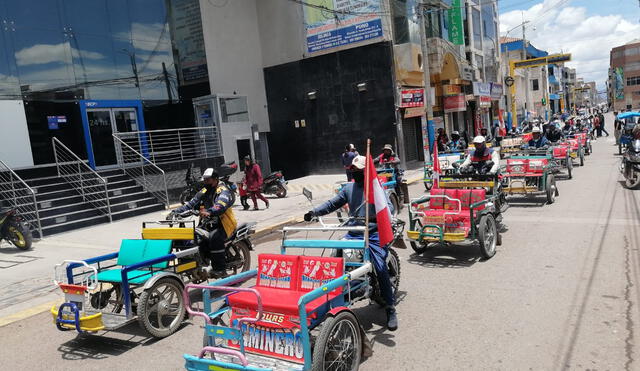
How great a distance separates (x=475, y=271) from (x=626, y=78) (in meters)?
117

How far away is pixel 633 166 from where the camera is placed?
12.6 metres

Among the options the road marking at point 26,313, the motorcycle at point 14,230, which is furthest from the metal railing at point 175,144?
the road marking at point 26,313

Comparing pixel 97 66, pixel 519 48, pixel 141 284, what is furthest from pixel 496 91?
pixel 141 284

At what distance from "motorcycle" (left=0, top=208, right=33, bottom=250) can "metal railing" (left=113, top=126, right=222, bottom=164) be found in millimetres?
6342

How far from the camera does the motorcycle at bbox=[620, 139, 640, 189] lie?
12523 mm

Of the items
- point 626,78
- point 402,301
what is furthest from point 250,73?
point 626,78

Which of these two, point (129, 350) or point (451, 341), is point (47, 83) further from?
point (451, 341)

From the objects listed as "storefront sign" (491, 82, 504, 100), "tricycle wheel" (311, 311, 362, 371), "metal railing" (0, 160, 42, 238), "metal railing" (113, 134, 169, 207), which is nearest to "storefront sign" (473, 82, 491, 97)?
"storefront sign" (491, 82, 504, 100)

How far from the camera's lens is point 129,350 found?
5.17 meters

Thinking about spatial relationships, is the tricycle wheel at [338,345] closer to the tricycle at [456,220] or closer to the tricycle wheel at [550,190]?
A: the tricycle at [456,220]

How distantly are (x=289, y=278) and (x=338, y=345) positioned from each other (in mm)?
796

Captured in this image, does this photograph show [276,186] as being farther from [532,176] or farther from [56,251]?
Answer: [532,176]

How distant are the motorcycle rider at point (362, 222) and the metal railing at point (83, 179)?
32.7 ft

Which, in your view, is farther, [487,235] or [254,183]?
[254,183]
